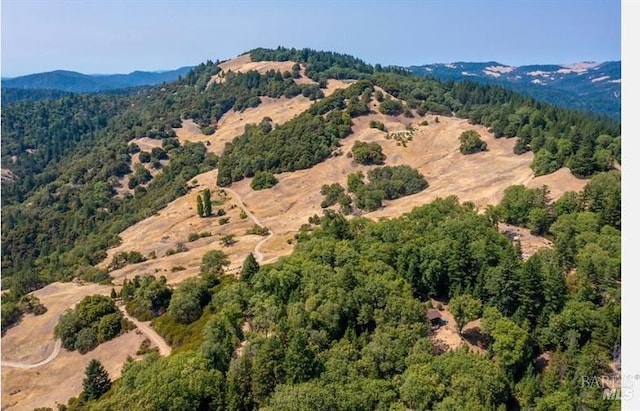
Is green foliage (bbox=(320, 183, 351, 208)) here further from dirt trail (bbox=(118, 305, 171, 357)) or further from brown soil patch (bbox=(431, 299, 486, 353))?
dirt trail (bbox=(118, 305, 171, 357))

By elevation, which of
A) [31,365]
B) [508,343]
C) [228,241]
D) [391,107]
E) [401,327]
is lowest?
[31,365]

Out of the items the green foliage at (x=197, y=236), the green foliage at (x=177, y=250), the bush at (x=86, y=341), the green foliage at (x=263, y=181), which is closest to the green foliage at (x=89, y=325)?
the bush at (x=86, y=341)

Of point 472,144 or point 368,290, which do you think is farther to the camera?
point 472,144

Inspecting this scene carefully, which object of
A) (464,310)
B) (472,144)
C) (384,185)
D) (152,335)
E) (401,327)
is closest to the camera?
(401,327)

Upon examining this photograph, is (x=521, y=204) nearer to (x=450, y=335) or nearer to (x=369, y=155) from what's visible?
(x=450, y=335)

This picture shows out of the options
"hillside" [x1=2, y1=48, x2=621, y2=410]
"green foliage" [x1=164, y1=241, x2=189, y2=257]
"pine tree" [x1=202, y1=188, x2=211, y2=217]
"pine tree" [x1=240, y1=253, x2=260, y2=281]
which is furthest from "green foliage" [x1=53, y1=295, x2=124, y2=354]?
"pine tree" [x1=202, y1=188, x2=211, y2=217]

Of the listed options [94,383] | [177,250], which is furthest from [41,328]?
[177,250]

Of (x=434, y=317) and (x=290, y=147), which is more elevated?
(x=290, y=147)
